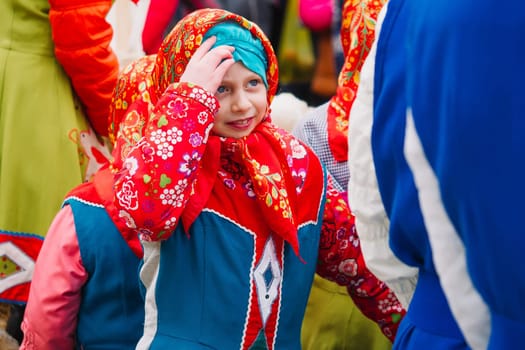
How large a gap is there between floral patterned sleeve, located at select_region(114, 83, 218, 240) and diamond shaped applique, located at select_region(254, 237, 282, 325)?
241 millimetres

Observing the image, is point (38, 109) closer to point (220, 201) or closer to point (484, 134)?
point (220, 201)

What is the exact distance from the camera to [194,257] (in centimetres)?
200

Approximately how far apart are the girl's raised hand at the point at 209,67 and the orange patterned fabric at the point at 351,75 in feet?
2.21

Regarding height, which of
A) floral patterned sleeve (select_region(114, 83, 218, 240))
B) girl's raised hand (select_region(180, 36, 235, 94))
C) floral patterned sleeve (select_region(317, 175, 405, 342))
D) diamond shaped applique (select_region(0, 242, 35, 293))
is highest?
girl's raised hand (select_region(180, 36, 235, 94))

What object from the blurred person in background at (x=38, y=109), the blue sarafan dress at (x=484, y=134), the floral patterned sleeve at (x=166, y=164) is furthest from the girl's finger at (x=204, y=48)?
the blurred person in background at (x=38, y=109)

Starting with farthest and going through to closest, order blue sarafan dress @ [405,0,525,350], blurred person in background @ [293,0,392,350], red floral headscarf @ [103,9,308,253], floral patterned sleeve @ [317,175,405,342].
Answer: blurred person in background @ [293,0,392,350] → floral patterned sleeve @ [317,175,405,342] → red floral headscarf @ [103,9,308,253] → blue sarafan dress @ [405,0,525,350]

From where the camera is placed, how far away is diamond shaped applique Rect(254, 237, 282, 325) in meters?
2.02

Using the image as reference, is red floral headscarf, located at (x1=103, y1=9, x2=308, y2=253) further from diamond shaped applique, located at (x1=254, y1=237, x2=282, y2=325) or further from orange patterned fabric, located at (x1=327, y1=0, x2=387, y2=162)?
orange patterned fabric, located at (x1=327, y1=0, x2=387, y2=162)

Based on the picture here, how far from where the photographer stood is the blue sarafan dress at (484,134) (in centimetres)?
109

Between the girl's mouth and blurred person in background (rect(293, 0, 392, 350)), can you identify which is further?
blurred person in background (rect(293, 0, 392, 350))

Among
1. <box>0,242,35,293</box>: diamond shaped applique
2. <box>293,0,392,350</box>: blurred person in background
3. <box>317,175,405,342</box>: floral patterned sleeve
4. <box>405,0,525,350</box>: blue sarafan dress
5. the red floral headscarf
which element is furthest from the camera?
<box>0,242,35,293</box>: diamond shaped applique

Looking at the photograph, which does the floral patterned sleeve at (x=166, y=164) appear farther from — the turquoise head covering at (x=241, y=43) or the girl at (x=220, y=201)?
the turquoise head covering at (x=241, y=43)

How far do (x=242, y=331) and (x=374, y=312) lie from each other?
16.4 inches

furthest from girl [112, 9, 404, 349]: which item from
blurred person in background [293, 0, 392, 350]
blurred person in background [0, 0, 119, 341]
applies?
blurred person in background [0, 0, 119, 341]
